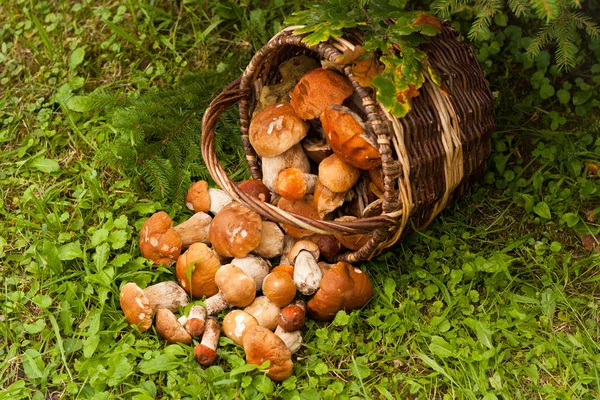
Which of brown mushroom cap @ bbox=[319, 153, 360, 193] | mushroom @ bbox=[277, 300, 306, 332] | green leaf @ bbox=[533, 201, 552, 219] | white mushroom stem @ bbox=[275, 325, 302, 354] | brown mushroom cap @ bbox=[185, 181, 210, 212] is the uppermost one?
brown mushroom cap @ bbox=[319, 153, 360, 193]

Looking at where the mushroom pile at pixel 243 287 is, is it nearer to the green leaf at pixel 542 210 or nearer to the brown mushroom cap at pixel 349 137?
the brown mushroom cap at pixel 349 137

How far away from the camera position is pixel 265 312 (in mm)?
2480

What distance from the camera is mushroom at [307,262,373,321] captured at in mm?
2445

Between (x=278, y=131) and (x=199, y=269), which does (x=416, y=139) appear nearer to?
(x=278, y=131)

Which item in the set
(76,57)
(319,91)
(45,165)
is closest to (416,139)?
(319,91)

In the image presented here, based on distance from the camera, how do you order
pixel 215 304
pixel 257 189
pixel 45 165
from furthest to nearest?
pixel 45 165 → pixel 257 189 → pixel 215 304

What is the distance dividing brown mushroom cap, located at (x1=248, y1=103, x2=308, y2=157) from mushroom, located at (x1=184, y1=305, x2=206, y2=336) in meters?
0.68

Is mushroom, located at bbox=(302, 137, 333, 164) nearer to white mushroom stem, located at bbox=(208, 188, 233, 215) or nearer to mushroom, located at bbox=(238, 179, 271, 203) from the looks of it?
mushroom, located at bbox=(238, 179, 271, 203)

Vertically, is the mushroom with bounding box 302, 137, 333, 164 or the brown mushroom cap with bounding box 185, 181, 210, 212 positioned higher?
the mushroom with bounding box 302, 137, 333, 164

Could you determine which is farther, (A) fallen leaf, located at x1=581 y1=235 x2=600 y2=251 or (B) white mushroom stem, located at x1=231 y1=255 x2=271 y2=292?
(A) fallen leaf, located at x1=581 y1=235 x2=600 y2=251

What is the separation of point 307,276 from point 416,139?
2.21 feet

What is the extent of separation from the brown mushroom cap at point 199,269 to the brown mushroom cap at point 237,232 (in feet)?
0.19

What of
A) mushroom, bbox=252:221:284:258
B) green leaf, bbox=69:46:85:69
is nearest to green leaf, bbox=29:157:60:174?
green leaf, bbox=69:46:85:69

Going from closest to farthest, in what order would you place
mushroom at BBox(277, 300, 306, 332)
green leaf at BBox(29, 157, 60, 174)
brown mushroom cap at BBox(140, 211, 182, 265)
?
mushroom at BBox(277, 300, 306, 332)
brown mushroom cap at BBox(140, 211, 182, 265)
green leaf at BBox(29, 157, 60, 174)
